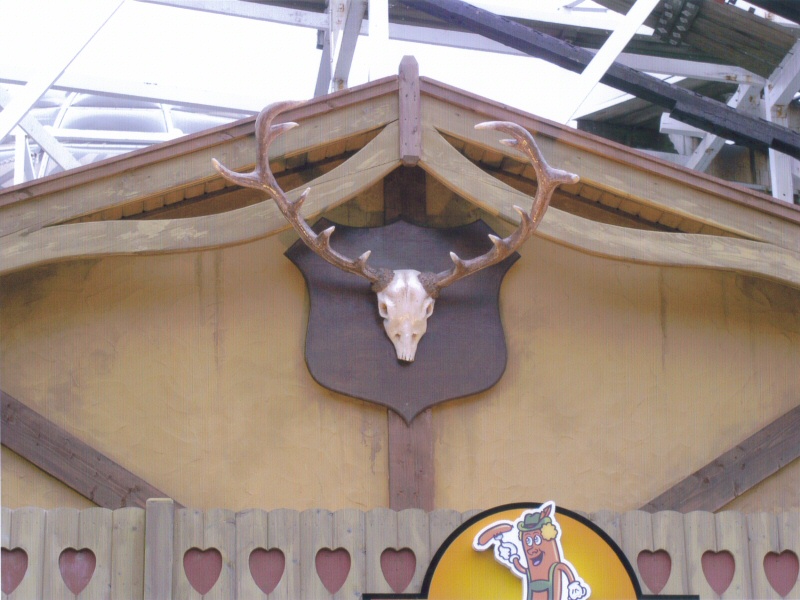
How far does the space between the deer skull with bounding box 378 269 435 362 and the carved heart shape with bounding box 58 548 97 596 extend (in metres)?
2.49

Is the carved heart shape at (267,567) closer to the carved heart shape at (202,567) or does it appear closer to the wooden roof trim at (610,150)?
the carved heart shape at (202,567)

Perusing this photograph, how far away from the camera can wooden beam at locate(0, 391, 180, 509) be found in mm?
7070

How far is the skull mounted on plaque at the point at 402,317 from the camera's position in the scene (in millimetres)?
7398

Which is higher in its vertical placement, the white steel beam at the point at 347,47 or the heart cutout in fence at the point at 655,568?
the white steel beam at the point at 347,47

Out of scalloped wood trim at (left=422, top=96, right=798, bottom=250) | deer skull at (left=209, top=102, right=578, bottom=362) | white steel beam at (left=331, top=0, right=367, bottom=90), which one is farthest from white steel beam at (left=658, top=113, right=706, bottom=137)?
deer skull at (left=209, top=102, right=578, bottom=362)

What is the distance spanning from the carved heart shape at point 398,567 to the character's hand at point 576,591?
26.7 inches

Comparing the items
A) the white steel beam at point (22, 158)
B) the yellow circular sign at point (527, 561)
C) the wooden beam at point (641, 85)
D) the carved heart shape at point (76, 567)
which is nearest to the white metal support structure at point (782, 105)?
the wooden beam at point (641, 85)

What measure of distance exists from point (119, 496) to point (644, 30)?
27.6 feet

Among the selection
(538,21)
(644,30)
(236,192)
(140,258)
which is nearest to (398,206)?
(236,192)

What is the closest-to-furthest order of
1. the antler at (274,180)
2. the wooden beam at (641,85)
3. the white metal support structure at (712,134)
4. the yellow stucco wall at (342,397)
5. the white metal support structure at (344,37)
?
the antler at (274,180) → the yellow stucco wall at (342,397) → the wooden beam at (641,85) → the white metal support structure at (344,37) → the white metal support structure at (712,134)

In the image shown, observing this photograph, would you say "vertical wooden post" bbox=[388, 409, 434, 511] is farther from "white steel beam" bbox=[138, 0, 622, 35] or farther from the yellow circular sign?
"white steel beam" bbox=[138, 0, 622, 35]

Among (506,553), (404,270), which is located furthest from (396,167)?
(506,553)

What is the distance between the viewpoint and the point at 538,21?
41.4 ft

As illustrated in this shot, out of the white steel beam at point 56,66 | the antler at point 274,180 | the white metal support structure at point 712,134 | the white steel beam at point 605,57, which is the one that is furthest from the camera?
the white metal support structure at point 712,134
